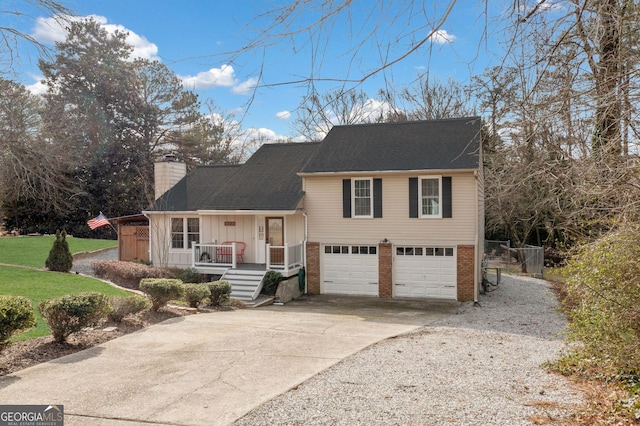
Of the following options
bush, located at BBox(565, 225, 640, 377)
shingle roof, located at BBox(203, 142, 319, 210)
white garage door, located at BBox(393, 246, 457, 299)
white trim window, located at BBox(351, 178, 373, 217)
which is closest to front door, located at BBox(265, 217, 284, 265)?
shingle roof, located at BBox(203, 142, 319, 210)

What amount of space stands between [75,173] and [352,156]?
86.7 feet

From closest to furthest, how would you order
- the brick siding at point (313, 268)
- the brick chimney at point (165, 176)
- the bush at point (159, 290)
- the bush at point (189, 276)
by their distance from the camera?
the bush at point (159, 290), the bush at point (189, 276), the brick siding at point (313, 268), the brick chimney at point (165, 176)

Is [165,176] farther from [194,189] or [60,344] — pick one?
[60,344]

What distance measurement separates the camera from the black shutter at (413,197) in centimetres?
1689

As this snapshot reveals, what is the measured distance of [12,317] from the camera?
741cm

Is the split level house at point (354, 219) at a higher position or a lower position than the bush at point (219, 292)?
higher

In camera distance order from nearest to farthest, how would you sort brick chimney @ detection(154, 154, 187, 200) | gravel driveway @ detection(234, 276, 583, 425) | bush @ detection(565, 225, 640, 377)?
bush @ detection(565, 225, 640, 377) < gravel driveway @ detection(234, 276, 583, 425) < brick chimney @ detection(154, 154, 187, 200)

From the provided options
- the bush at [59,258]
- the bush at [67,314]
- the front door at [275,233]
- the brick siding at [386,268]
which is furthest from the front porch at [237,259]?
the bush at [67,314]

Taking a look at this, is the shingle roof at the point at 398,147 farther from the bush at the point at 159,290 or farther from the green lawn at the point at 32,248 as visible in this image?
the green lawn at the point at 32,248

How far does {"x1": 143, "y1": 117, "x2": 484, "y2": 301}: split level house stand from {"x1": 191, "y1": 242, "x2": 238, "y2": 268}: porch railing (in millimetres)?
43

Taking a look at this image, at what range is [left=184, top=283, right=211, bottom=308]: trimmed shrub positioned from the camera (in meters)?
13.3

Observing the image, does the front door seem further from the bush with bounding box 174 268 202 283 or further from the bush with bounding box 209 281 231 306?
the bush with bounding box 209 281 231 306

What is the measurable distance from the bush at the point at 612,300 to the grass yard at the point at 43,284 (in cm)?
1099

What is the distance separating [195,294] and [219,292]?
123cm
